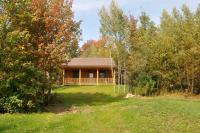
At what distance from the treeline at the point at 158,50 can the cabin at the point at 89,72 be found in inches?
545

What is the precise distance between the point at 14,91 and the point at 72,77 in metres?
→ 35.1

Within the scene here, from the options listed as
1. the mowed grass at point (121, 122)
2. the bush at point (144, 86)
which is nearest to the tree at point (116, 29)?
the bush at point (144, 86)

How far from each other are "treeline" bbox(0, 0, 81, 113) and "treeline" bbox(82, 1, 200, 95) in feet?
Answer: 31.8

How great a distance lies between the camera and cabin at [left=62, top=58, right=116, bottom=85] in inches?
2275

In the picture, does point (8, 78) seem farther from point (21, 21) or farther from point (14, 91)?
point (21, 21)

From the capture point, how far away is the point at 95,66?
5753 cm

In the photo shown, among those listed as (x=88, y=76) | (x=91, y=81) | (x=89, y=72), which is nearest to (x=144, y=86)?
(x=91, y=81)

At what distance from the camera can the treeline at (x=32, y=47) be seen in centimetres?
2422

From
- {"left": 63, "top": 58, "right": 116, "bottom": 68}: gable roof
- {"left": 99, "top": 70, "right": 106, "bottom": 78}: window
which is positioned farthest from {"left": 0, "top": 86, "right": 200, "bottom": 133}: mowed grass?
{"left": 99, "top": 70, "right": 106, "bottom": 78}: window

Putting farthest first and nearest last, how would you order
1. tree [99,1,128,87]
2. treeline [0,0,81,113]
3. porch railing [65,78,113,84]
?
porch railing [65,78,113,84]
tree [99,1,128,87]
treeline [0,0,81,113]

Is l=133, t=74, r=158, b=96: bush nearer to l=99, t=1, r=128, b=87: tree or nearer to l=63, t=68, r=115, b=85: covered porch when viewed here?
l=99, t=1, r=128, b=87: tree

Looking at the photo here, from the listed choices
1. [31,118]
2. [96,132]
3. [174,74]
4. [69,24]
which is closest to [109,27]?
[174,74]

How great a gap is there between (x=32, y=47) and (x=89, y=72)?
1278 inches

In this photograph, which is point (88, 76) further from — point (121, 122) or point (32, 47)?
point (121, 122)
